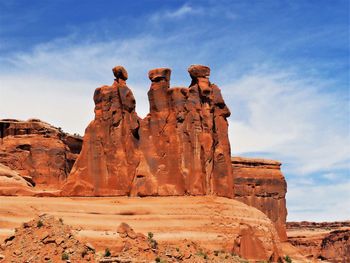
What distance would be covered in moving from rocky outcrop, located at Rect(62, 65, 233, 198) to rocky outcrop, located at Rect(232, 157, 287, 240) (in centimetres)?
3434

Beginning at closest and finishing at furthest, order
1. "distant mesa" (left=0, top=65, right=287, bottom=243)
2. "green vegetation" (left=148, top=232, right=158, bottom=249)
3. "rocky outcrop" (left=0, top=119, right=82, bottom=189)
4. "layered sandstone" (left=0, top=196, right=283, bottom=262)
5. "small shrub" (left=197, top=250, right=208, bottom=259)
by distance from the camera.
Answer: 1. "layered sandstone" (left=0, top=196, right=283, bottom=262)
2. "green vegetation" (left=148, top=232, right=158, bottom=249)
3. "small shrub" (left=197, top=250, right=208, bottom=259)
4. "distant mesa" (left=0, top=65, right=287, bottom=243)
5. "rocky outcrop" (left=0, top=119, right=82, bottom=189)

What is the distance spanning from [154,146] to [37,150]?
85.4 ft

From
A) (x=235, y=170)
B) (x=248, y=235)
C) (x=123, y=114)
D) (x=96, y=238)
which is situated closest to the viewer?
(x=96, y=238)

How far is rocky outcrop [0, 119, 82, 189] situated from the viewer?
83688mm

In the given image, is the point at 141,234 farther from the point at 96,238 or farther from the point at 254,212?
the point at 254,212

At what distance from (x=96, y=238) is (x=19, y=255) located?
5827 millimetres

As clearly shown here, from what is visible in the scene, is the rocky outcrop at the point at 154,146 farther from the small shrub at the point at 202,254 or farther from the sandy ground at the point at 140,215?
the small shrub at the point at 202,254

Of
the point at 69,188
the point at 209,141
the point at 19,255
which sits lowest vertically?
the point at 19,255

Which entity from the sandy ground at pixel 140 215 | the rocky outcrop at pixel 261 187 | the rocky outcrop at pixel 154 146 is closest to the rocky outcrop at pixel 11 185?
the sandy ground at pixel 140 215

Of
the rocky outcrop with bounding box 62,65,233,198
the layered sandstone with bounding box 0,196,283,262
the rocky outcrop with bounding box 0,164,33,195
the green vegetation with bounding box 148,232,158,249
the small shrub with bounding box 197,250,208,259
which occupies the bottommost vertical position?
the small shrub with bounding box 197,250,208,259

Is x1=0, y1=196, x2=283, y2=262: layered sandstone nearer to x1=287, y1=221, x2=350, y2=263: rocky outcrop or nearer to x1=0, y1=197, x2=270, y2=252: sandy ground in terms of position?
x1=0, y1=197, x2=270, y2=252: sandy ground

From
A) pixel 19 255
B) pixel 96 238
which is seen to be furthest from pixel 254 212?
pixel 19 255

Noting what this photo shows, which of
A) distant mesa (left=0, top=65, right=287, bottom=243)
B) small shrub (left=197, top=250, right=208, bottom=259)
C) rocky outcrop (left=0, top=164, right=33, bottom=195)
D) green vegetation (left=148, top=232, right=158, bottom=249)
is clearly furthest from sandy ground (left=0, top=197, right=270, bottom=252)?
distant mesa (left=0, top=65, right=287, bottom=243)

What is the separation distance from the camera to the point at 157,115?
62.6 meters
